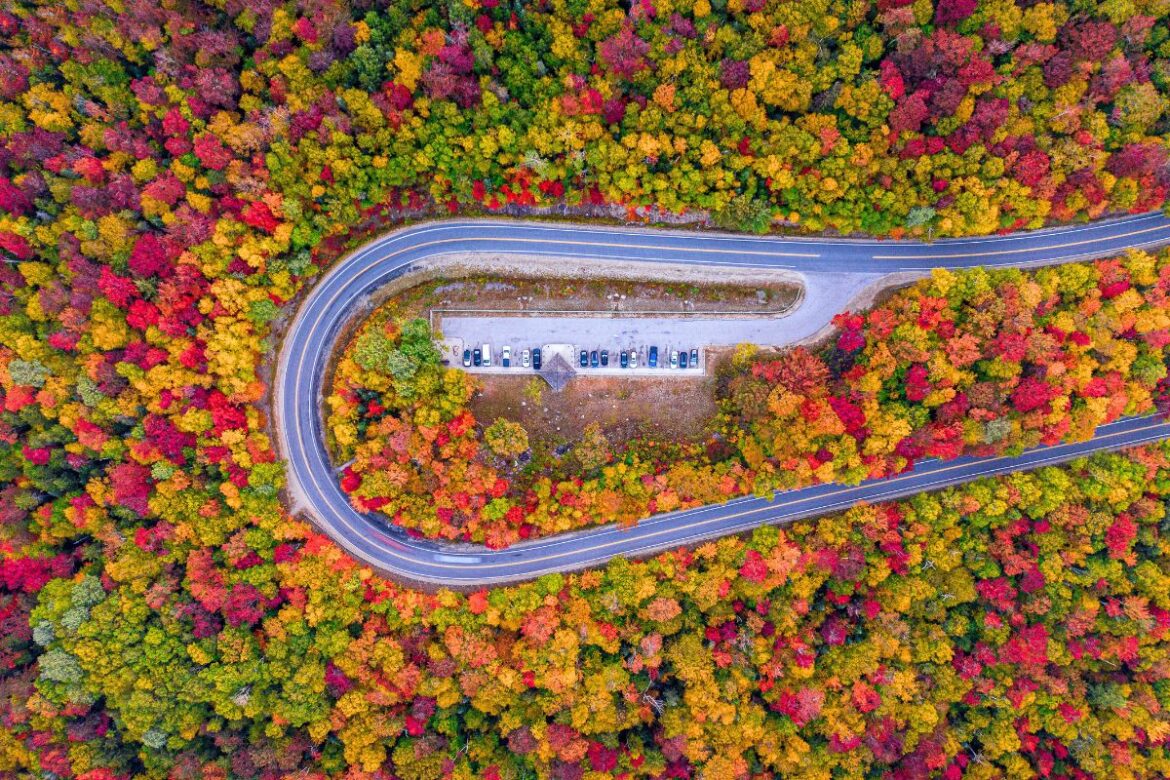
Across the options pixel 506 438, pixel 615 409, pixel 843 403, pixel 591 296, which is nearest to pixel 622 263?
pixel 591 296

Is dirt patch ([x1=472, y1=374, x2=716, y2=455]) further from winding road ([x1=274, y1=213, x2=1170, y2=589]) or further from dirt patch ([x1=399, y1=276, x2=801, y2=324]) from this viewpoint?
winding road ([x1=274, y1=213, x2=1170, y2=589])

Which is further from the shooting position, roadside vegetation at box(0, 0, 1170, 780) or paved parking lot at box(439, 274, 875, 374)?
paved parking lot at box(439, 274, 875, 374)

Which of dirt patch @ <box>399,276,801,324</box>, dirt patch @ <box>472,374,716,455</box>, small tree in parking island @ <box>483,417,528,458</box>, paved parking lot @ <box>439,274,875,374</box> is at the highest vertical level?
dirt patch @ <box>399,276,801,324</box>

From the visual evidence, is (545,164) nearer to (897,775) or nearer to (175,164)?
(175,164)

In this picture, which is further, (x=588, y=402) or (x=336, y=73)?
(x=588, y=402)

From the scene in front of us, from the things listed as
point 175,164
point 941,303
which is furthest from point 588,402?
point 175,164

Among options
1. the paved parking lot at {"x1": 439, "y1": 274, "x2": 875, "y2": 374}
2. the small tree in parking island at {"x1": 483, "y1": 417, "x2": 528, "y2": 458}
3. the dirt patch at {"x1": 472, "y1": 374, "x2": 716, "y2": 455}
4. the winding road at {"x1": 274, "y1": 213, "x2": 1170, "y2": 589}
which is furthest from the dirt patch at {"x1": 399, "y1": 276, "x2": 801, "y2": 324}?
the small tree in parking island at {"x1": 483, "y1": 417, "x2": 528, "y2": 458}
